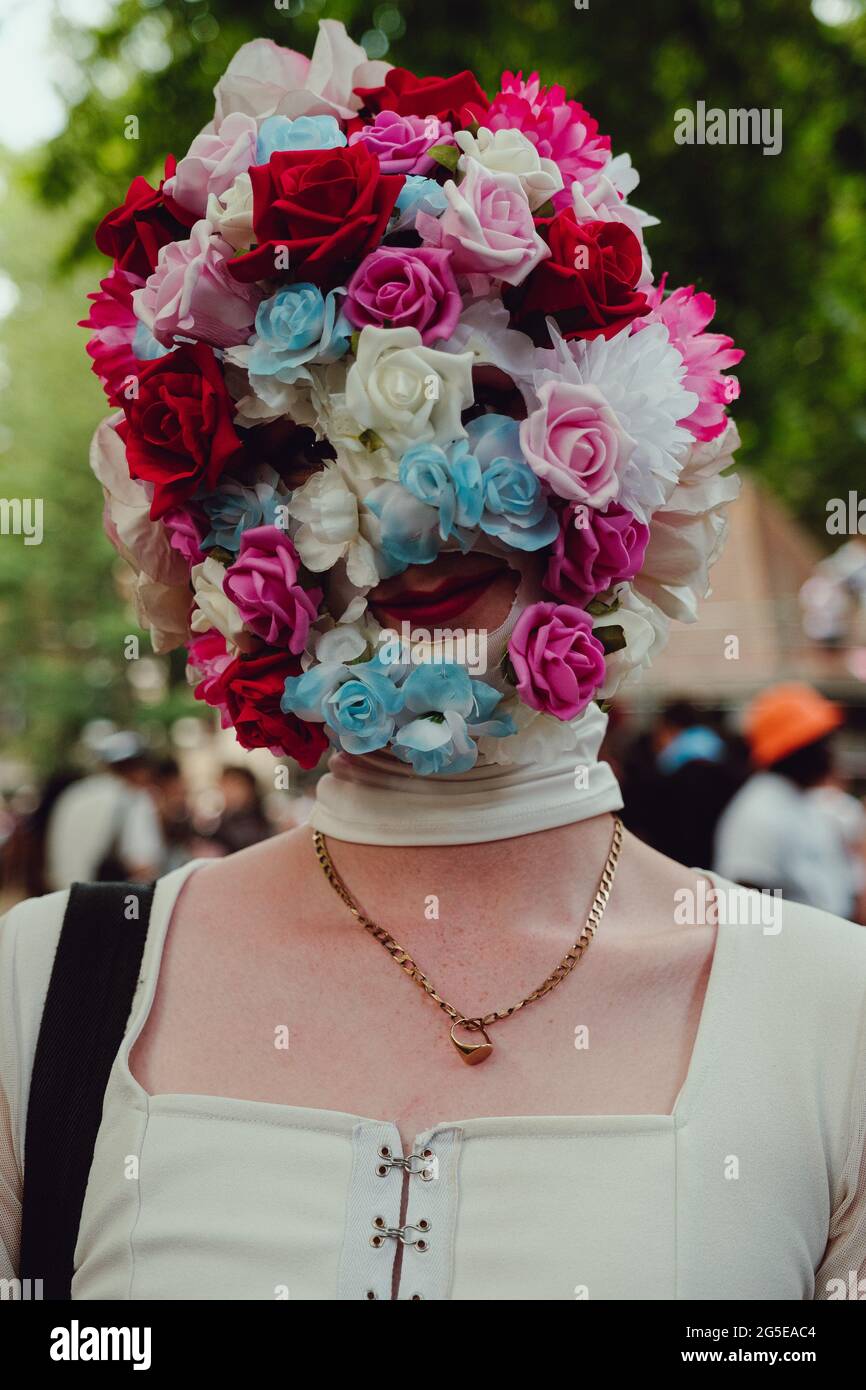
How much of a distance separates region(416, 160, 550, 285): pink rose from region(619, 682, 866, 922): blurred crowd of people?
4030mm

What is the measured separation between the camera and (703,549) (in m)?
1.99

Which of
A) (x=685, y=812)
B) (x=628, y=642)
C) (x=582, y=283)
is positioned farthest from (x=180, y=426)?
(x=685, y=812)

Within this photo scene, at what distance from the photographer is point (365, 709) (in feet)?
5.93

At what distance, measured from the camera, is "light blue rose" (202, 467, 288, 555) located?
189 cm

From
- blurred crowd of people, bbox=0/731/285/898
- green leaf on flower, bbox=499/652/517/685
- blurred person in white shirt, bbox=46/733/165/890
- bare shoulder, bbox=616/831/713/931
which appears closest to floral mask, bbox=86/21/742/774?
green leaf on flower, bbox=499/652/517/685

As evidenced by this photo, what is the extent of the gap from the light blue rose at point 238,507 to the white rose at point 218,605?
0.03 m

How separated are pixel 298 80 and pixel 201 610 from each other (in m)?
0.81

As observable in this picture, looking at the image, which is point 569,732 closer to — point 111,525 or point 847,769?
point 111,525

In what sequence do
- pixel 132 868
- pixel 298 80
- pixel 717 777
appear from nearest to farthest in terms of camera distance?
pixel 298 80 → pixel 717 777 → pixel 132 868

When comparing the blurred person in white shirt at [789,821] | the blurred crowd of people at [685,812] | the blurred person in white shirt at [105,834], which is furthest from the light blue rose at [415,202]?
the blurred person in white shirt at [105,834]

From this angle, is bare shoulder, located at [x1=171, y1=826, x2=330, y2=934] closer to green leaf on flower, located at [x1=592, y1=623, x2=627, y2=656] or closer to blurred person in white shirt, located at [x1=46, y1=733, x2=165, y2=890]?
green leaf on flower, located at [x1=592, y1=623, x2=627, y2=656]

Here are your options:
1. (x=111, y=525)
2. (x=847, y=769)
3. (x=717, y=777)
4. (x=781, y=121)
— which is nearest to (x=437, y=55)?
(x=781, y=121)

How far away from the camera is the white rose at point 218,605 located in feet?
6.15

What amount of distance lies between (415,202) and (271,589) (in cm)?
54
